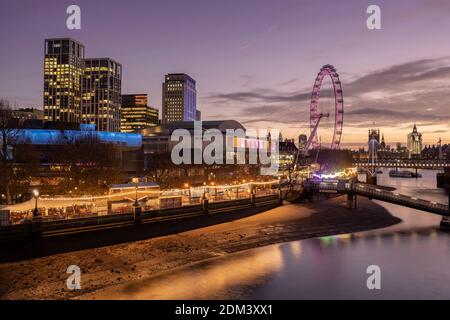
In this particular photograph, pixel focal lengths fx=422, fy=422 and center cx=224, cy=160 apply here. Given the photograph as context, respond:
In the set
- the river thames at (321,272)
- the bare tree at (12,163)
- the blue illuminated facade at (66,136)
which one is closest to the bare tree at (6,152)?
the bare tree at (12,163)

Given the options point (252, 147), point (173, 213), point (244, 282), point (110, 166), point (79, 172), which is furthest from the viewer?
point (252, 147)

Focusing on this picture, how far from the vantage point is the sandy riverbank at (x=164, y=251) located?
24234 mm

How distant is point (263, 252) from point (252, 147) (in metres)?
123

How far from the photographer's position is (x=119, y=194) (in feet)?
141

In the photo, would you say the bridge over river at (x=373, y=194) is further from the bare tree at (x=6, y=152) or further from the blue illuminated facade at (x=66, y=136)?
the bare tree at (x=6, y=152)

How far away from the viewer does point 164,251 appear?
106 feet

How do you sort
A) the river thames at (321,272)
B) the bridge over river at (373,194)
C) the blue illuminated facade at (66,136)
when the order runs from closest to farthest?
1. the river thames at (321,272)
2. the bridge over river at (373,194)
3. the blue illuminated facade at (66,136)

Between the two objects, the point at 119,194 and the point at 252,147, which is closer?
the point at 119,194

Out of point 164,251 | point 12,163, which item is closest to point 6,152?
point 12,163

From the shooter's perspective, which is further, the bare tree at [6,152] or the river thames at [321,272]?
the bare tree at [6,152]

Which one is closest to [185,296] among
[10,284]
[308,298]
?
[308,298]

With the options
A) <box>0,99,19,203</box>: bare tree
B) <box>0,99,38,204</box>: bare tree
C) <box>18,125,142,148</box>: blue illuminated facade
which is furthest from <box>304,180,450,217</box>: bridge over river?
<box>0,99,19,203</box>: bare tree

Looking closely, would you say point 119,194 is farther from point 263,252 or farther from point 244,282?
point 244,282
